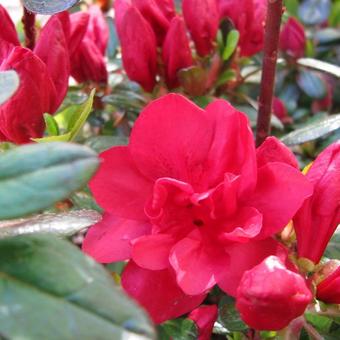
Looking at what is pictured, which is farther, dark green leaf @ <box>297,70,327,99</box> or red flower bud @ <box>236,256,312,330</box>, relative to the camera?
dark green leaf @ <box>297,70,327,99</box>

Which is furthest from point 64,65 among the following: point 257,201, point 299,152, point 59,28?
point 299,152

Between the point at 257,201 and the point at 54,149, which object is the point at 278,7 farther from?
the point at 54,149

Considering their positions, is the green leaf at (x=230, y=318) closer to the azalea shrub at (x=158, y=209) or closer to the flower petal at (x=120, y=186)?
the azalea shrub at (x=158, y=209)

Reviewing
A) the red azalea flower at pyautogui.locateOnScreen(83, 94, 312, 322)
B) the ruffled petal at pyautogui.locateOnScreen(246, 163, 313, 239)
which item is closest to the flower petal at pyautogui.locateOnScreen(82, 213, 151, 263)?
the red azalea flower at pyautogui.locateOnScreen(83, 94, 312, 322)

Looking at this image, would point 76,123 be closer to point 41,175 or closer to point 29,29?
point 29,29

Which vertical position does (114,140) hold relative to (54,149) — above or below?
below

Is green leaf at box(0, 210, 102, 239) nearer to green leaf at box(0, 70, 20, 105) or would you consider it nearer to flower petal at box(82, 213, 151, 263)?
flower petal at box(82, 213, 151, 263)
